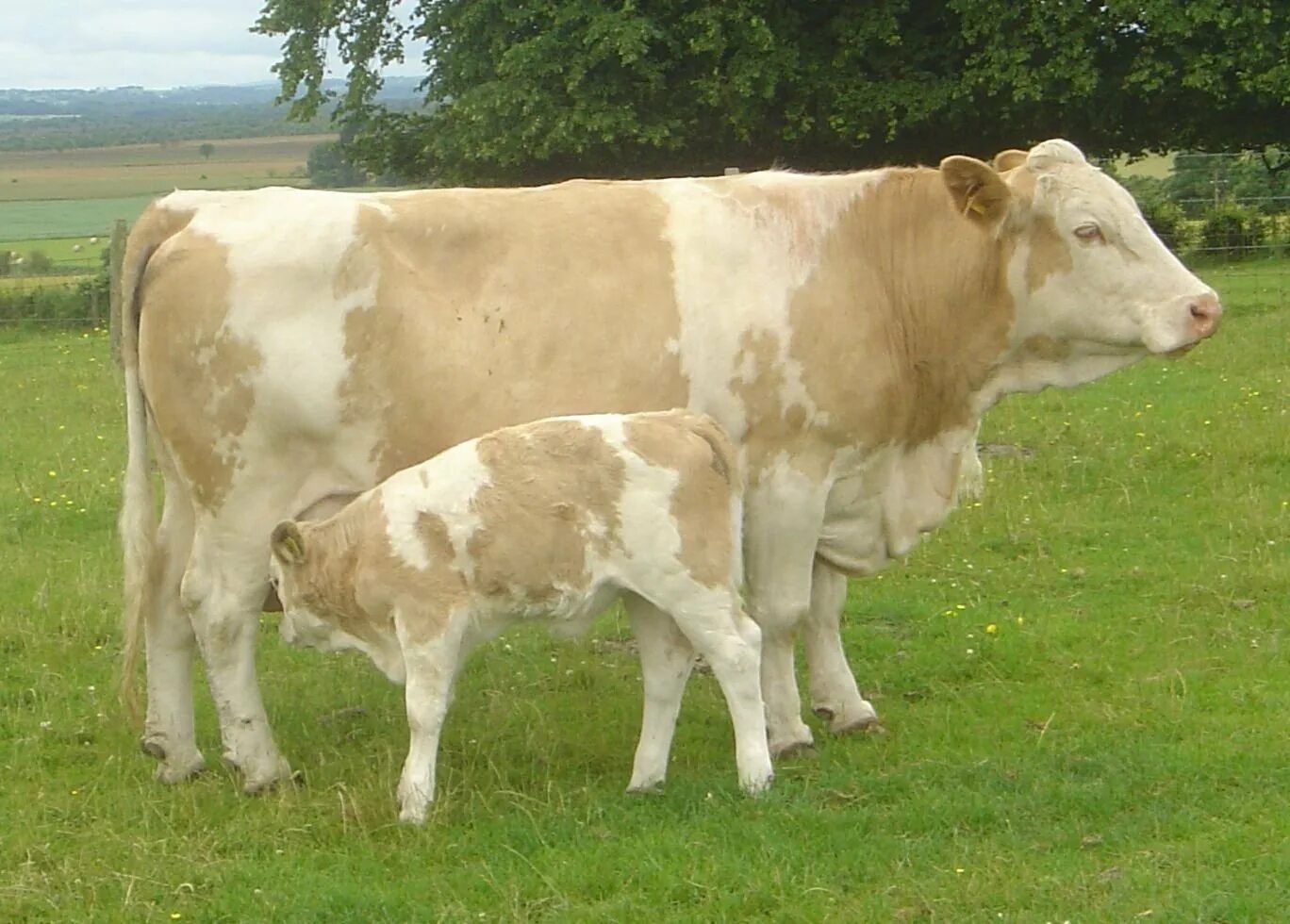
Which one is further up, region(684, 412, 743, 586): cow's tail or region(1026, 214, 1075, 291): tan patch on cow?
region(1026, 214, 1075, 291): tan patch on cow

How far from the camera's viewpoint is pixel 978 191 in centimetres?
709

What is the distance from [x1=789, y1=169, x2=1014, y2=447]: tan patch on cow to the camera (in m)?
6.96

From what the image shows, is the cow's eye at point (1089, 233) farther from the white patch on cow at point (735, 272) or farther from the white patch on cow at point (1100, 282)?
the white patch on cow at point (735, 272)

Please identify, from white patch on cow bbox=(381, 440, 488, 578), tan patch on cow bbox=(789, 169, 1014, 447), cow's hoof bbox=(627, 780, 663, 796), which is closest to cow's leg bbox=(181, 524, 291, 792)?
white patch on cow bbox=(381, 440, 488, 578)

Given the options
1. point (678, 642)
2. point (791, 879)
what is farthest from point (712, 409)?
point (791, 879)

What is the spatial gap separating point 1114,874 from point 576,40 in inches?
852

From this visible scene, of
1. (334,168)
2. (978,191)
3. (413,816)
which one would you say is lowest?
(334,168)

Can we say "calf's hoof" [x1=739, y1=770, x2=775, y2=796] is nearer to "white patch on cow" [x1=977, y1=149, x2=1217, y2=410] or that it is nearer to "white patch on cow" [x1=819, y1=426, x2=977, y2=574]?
"white patch on cow" [x1=819, y1=426, x2=977, y2=574]

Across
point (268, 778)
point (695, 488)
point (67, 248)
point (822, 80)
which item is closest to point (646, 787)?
point (695, 488)

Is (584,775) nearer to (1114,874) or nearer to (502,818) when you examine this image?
(502,818)

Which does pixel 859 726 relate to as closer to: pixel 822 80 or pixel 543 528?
pixel 543 528

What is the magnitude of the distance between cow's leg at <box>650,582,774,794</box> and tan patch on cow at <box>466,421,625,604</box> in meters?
0.30

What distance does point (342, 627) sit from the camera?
6.47 metres

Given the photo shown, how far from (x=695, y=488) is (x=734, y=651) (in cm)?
59
